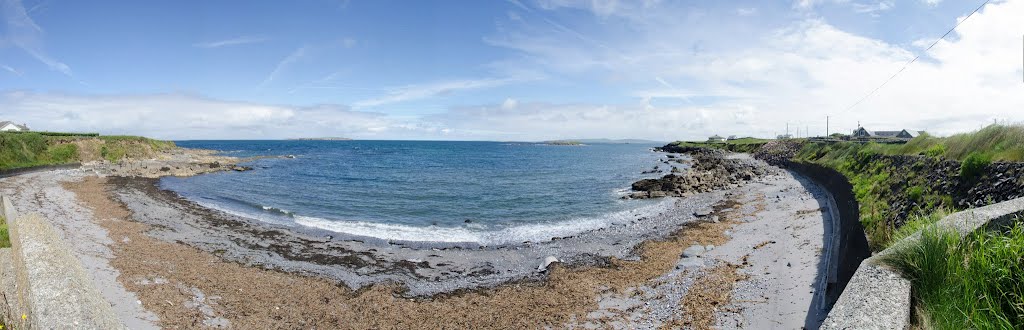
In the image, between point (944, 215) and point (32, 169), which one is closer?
point (944, 215)

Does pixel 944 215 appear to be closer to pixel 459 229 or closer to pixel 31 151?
pixel 459 229

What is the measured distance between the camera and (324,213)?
26.8m

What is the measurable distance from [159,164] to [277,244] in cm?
5046

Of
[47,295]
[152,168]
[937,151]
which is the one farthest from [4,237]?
[152,168]

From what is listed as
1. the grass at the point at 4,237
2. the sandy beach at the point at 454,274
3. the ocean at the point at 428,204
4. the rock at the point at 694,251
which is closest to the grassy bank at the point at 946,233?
the sandy beach at the point at 454,274

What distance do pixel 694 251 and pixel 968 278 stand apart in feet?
37.2

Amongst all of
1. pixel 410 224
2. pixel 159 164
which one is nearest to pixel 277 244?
pixel 410 224

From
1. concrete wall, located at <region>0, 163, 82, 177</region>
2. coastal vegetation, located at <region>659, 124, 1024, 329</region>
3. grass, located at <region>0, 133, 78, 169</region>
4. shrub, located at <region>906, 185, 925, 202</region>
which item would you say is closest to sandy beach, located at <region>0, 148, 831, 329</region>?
coastal vegetation, located at <region>659, 124, 1024, 329</region>

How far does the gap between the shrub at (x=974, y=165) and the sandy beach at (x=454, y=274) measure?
4.20 meters

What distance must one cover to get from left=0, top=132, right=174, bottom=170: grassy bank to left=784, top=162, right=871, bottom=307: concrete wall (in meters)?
60.4

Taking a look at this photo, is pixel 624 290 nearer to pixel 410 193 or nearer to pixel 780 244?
pixel 780 244

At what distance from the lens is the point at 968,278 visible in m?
5.27

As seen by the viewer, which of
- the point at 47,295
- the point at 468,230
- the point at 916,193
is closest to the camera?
Result: the point at 47,295

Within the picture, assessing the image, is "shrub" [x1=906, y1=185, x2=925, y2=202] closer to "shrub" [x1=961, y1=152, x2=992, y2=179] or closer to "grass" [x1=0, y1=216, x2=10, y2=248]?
"shrub" [x1=961, y1=152, x2=992, y2=179]
